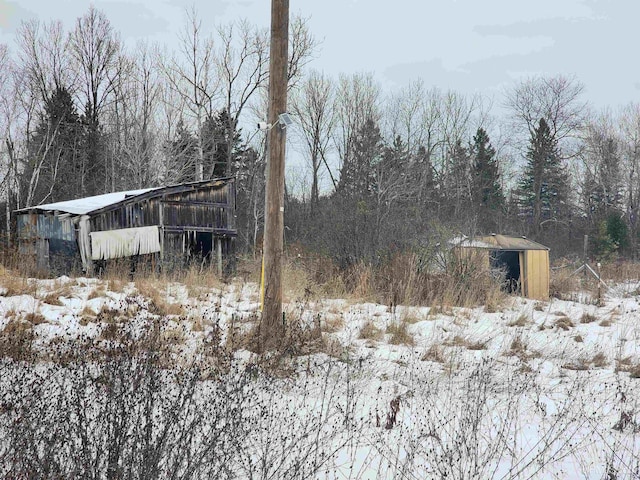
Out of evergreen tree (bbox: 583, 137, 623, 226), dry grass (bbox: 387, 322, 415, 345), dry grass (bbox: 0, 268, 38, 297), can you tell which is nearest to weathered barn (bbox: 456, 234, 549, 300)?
dry grass (bbox: 387, 322, 415, 345)

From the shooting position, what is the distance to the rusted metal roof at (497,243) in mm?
13858

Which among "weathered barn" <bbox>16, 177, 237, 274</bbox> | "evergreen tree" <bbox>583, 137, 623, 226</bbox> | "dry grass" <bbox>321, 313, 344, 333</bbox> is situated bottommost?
"dry grass" <bbox>321, 313, 344, 333</bbox>

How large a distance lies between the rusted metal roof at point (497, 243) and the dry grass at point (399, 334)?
5627 millimetres

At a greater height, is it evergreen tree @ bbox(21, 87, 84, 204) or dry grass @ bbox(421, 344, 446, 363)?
evergreen tree @ bbox(21, 87, 84, 204)

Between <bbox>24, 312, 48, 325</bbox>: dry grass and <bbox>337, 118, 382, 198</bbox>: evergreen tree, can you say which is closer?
<bbox>24, 312, 48, 325</bbox>: dry grass

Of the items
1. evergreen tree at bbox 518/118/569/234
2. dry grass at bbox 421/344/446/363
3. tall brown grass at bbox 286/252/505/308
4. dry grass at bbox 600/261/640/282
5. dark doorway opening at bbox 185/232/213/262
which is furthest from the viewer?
evergreen tree at bbox 518/118/569/234

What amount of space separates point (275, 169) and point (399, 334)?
2972 millimetres

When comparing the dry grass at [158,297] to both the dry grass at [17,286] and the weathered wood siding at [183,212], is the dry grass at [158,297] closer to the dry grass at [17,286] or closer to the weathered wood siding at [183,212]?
the dry grass at [17,286]

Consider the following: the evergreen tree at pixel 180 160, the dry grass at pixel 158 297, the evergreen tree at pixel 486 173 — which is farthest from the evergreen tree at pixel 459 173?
the dry grass at pixel 158 297

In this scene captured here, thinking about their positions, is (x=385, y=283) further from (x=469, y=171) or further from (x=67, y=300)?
(x=469, y=171)

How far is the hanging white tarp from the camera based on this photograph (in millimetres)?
15000

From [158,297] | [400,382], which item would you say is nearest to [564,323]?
[400,382]

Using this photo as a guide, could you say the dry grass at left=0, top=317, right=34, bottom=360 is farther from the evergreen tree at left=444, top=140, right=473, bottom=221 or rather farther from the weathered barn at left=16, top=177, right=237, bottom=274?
the evergreen tree at left=444, top=140, right=473, bottom=221

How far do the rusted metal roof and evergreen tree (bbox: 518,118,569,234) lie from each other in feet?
66.4
